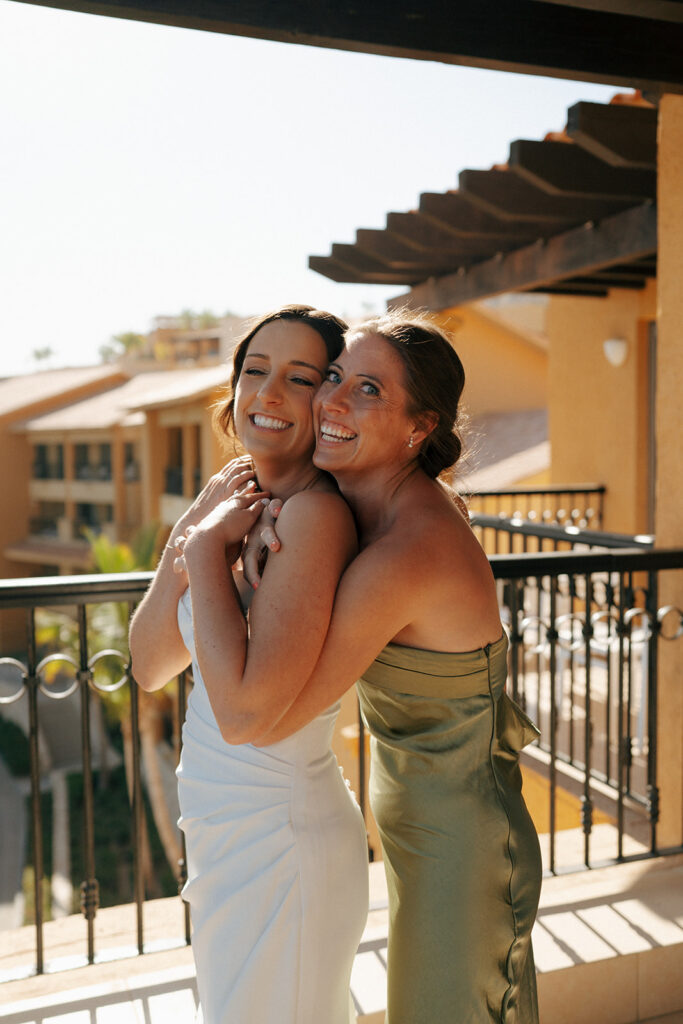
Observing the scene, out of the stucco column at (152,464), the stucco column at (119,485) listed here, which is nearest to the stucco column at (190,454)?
the stucco column at (152,464)

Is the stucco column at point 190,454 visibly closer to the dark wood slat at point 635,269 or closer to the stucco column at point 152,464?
the stucco column at point 152,464

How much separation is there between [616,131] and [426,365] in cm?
338

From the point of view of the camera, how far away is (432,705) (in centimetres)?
158

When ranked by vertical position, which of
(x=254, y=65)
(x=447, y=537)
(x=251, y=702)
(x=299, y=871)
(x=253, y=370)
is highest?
(x=254, y=65)

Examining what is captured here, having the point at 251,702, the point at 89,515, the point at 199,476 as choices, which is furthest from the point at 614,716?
the point at 89,515

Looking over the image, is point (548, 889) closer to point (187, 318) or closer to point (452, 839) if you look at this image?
point (452, 839)

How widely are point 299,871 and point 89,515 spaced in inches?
1214

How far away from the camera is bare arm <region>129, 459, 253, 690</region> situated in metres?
1.77

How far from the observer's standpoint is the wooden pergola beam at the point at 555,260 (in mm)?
5965

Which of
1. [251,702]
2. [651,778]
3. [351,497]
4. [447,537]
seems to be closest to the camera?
[251,702]

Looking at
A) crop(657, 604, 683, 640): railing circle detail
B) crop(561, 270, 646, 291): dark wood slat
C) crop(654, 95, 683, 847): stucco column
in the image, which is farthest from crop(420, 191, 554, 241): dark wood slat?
crop(657, 604, 683, 640): railing circle detail

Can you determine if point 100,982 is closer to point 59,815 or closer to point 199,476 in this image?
point 59,815

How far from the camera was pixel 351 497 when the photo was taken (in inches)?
64.9

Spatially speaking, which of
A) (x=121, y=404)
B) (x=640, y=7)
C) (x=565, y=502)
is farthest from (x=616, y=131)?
(x=121, y=404)
